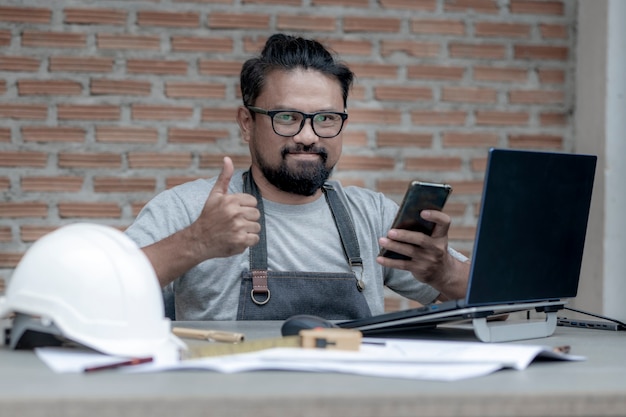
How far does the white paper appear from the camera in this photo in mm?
1029

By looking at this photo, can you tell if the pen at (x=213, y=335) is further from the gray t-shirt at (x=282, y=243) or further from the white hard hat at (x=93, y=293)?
the gray t-shirt at (x=282, y=243)

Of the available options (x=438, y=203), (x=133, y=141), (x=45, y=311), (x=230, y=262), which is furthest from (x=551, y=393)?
(x=133, y=141)

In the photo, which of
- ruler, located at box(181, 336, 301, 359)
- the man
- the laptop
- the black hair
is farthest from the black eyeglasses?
ruler, located at box(181, 336, 301, 359)

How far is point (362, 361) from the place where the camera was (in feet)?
3.57

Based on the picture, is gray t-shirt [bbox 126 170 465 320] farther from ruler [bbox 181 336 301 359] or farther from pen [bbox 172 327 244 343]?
ruler [bbox 181 336 301 359]

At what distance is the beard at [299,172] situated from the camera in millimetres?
2264

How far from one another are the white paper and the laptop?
19cm

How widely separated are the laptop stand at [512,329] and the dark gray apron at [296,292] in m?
0.66

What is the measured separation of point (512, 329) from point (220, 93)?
183 cm

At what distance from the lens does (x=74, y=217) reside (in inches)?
119

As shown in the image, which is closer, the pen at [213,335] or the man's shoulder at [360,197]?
the pen at [213,335]

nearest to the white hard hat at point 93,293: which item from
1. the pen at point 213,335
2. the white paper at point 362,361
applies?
the white paper at point 362,361

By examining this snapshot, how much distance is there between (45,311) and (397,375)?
0.45 meters

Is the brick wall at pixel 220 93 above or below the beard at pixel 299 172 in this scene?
above
